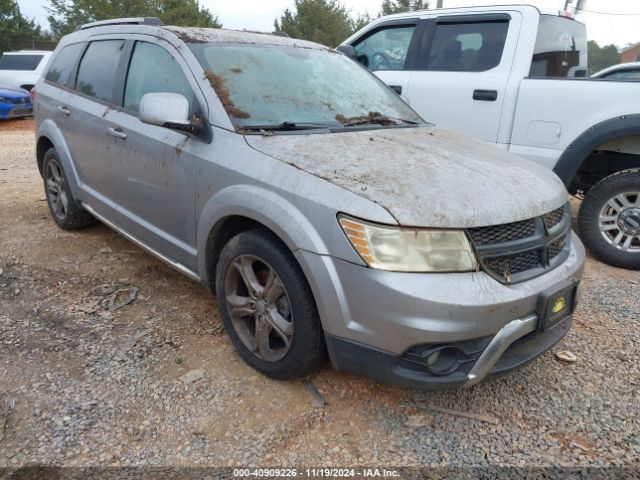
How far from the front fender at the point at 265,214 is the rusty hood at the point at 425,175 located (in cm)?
19

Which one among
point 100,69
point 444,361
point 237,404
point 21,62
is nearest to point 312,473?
point 237,404

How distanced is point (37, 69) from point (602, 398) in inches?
632

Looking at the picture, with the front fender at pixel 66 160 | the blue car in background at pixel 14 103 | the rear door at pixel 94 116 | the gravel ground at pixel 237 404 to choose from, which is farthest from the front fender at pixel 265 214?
the blue car in background at pixel 14 103

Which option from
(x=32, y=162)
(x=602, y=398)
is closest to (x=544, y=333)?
(x=602, y=398)

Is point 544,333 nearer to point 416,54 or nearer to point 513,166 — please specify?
point 513,166

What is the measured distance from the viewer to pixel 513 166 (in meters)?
2.69

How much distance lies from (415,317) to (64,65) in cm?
402

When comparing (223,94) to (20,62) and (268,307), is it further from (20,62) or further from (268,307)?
(20,62)

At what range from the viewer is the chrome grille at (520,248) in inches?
84.4

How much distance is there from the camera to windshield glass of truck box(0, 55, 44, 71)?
47.9ft

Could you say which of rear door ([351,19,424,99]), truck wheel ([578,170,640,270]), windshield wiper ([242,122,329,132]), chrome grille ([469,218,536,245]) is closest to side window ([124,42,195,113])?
windshield wiper ([242,122,329,132])

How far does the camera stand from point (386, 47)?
543cm

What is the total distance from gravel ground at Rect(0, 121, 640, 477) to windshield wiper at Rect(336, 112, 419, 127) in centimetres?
140

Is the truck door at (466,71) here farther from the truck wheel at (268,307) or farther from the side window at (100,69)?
the truck wheel at (268,307)
